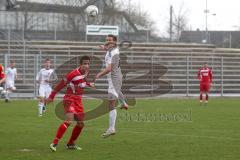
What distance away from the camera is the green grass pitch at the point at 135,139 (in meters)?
12.4

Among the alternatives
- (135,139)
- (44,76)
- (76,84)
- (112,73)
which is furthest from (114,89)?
(44,76)

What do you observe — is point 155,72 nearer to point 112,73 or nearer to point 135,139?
point 112,73

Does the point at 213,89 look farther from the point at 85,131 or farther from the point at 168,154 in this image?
the point at 168,154

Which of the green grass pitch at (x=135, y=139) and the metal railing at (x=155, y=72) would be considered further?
the metal railing at (x=155, y=72)

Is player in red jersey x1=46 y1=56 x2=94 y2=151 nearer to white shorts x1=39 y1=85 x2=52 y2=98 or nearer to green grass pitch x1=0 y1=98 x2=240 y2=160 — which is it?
green grass pitch x1=0 y1=98 x2=240 y2=160

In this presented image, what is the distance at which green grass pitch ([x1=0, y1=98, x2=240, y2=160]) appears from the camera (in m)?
12.4

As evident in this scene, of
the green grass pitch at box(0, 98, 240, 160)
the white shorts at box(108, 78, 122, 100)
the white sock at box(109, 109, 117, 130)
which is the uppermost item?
the white shorts at box(108, 78, 122, 100)

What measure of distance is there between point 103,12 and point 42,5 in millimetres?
7710

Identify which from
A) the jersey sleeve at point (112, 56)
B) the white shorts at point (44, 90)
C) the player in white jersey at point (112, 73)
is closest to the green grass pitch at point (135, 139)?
the player in white jersey at point (112, 73)

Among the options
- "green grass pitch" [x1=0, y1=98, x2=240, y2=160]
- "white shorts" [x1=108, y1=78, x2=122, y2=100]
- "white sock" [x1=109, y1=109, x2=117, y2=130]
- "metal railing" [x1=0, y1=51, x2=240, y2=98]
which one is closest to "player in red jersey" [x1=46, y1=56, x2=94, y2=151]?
"green grass pitch" [x1=0, y1=98, x2=240, y2=160]

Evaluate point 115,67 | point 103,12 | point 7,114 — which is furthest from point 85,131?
point 103,12

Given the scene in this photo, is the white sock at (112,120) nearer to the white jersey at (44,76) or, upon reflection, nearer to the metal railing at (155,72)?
the white jersey at (44,76)

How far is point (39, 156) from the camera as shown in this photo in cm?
1214

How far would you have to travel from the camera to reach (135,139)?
15.3 metres
